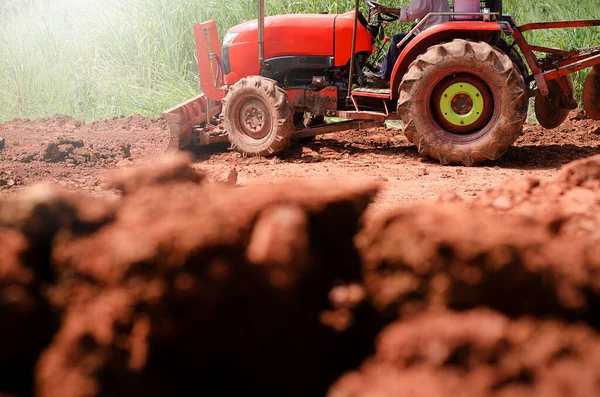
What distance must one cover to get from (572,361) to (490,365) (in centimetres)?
15

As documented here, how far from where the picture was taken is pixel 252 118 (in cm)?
718

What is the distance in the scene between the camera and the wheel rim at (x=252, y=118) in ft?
23.2

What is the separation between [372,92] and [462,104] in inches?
36.8

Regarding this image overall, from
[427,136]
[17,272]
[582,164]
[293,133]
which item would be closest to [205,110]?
[293,133]

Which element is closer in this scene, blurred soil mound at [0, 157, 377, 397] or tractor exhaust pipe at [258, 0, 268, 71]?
blurred soil mound at [0, 157, 377, 397]

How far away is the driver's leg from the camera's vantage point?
22.5ft

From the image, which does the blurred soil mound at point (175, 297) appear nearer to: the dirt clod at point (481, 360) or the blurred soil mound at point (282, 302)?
the blurred soil mound at point (282, 302)

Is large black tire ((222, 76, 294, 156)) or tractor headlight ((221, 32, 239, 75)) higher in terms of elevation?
tractor headlight ((221, 32, 239, 75))

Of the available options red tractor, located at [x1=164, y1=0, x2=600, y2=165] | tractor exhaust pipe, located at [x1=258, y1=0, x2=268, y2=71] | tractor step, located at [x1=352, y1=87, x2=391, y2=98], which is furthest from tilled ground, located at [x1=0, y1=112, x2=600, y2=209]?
tractor exhaust pipe, located at [x1=258, y1=0, x2=268, y2=71]

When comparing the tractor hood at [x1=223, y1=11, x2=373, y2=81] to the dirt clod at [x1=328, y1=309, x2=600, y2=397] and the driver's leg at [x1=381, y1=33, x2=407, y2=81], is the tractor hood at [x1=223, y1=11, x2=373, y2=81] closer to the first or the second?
the driver's leg at [x1=381, y1=33, x2=407, y2=81]

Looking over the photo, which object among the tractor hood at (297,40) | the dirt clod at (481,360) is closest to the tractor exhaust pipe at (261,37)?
the tractor hood at (297,40)

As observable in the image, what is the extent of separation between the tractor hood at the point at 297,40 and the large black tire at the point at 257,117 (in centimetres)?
62

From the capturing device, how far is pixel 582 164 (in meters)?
2.19

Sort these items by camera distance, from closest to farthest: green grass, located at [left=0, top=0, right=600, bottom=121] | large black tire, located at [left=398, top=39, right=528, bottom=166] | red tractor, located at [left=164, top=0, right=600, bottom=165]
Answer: large black tire, located at [left=398, top=39, right=528, bottom=166], red tractor, located at [left=164, top=0, right=600, bottom=165], green grass, located at [left=0, top=0, right=600, bottom=121]
